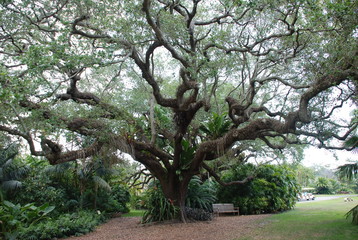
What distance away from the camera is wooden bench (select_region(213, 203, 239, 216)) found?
13.8 meters

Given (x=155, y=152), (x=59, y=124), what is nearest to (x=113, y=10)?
(x=59, y=124)

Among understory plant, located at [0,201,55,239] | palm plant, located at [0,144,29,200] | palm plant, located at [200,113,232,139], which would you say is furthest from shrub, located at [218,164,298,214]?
palm plant, located at [0,144,29,200]

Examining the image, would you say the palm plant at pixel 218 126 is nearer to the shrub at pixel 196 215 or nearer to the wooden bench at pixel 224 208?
the shrub at pixel 196 215

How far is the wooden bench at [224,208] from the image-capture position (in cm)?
1384

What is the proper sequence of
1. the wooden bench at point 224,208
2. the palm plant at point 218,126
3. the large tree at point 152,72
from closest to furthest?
1. the large tree at point 152,72
2. the palm plant at point 218,126
3. the wooden bench at point 224,208

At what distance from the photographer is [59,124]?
25.9 ft

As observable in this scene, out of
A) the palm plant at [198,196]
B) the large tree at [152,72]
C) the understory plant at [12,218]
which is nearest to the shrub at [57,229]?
the understory plant at [12,218]

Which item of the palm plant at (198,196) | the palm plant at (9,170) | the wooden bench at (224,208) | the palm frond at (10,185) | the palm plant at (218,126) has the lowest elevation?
the wooden bench at (224,208)

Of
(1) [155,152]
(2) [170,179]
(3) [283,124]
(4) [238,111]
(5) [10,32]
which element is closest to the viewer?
(3) [283,124]

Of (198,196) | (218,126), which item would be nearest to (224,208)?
(198,196)

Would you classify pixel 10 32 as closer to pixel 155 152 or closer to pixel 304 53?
pixel 155 152

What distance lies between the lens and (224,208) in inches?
559

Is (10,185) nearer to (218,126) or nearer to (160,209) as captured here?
(160,209)

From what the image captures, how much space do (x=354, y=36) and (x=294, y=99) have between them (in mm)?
4251
